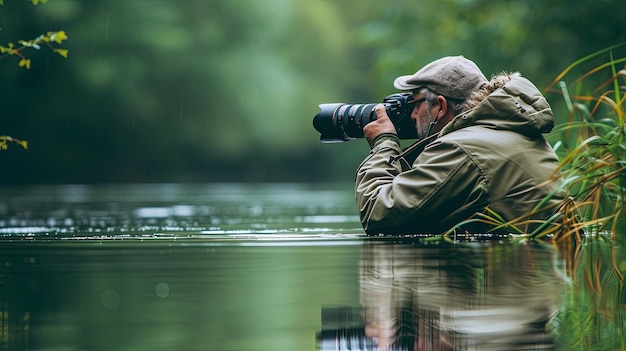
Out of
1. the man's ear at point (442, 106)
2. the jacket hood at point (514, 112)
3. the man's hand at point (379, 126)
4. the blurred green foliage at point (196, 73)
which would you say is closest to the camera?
the jacket hood at point (514, 112)

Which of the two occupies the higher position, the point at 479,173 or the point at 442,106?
the point at 442,106

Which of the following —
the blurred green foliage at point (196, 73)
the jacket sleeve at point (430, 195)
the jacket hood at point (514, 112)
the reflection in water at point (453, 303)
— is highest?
the blurred green foliage at point (196, 73)

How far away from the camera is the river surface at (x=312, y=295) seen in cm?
210

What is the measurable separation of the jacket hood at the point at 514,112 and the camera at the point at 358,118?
0.48m

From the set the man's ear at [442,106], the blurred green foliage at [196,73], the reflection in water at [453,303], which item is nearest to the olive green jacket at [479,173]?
the man's ear at [442,106]

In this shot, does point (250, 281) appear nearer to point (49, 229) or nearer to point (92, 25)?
point (49, 229)

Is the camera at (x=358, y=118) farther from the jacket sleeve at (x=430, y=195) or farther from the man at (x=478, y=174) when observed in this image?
the jacket sleeve at (x=430, y=195)

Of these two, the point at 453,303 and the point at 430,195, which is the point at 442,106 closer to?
the point at 430,195

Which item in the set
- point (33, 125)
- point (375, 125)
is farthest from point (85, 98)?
point (375, 125)

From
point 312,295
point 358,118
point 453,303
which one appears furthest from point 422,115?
point 453,303

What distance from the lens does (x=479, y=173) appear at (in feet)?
13.6

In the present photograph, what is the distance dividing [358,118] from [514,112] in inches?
33.7

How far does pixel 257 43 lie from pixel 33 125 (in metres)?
6.33

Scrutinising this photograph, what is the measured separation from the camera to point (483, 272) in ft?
10.5
